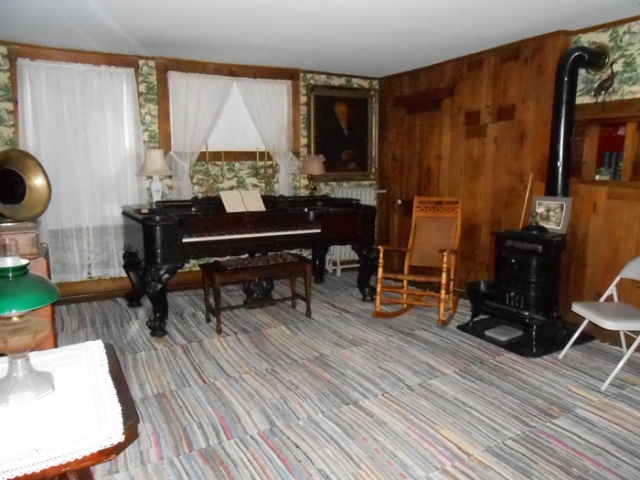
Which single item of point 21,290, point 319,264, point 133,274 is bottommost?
point 319,264

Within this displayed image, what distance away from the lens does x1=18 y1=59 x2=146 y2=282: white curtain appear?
13.4 ft

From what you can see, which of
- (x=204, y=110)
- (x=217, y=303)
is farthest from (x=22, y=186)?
(x=204, y=110)

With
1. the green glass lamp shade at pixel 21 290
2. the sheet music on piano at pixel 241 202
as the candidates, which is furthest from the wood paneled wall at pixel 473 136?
the green glass lamp shade at pixel 21 290

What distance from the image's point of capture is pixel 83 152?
429 cm

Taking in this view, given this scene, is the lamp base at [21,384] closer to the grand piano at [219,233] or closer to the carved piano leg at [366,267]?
the grand piano at [219,233]

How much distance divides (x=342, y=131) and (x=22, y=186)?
3429 millimetres

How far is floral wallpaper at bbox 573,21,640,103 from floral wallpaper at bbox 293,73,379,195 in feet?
8.18

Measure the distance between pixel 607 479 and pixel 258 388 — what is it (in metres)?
→ 1.84

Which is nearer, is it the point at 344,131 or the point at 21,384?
the point at 21,384

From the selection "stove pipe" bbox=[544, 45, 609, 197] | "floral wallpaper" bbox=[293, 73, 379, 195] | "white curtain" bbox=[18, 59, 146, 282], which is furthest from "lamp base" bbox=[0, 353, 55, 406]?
"floral wallpaper" bbox=[293, 73, 379, 195]

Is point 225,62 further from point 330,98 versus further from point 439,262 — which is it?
point 439,262

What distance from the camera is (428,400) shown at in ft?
8.93

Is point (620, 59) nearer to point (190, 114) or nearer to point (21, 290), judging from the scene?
point (190, 114)

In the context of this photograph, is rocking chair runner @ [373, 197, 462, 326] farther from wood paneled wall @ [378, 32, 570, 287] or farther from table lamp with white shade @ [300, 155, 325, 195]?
table lamp with white shade @ [300, 155, 325, 195]
